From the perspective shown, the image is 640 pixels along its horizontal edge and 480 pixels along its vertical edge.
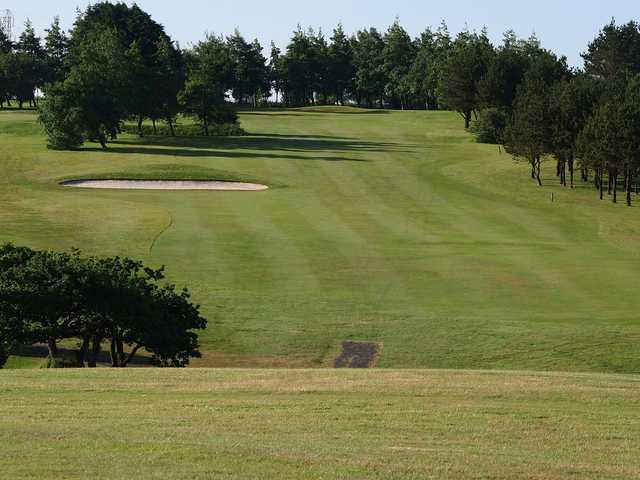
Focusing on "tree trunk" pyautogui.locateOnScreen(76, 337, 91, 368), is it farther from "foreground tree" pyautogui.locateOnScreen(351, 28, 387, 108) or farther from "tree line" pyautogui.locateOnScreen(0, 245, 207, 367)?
"foreground tree" pyautogui.locateOnScreen(351, 28, 387, 108)

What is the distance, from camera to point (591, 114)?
A: 289 ft

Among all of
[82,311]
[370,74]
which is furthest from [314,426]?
[370,74]

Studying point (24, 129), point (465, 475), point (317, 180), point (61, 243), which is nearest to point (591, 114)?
point (317, 180)

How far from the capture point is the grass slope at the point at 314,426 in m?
15.0

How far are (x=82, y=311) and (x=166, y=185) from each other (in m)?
52.6

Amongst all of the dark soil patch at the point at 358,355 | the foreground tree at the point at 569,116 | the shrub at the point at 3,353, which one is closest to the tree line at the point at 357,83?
the foreground tree at the point at 569,116

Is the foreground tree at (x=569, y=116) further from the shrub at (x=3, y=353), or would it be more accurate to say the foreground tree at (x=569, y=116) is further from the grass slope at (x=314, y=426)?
the grass slope at (x=314, y=426)

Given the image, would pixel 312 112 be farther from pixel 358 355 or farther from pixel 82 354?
pixel 82 354

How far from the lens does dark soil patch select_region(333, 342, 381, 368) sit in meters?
34.9

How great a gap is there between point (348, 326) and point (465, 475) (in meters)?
24.5

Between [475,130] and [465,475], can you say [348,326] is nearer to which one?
[465,475]

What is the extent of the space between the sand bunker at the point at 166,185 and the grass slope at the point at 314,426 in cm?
5892

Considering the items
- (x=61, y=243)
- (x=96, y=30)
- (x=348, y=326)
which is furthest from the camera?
(x=96, y=30)

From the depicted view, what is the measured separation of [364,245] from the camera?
2260 inches
